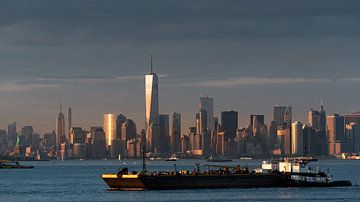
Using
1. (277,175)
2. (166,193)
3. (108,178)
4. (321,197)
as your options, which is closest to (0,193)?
(108,178)

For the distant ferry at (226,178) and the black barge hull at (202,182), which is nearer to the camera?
the black barge hull at (202,182)

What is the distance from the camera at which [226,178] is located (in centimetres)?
17288

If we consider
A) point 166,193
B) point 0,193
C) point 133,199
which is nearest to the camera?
point 133,199

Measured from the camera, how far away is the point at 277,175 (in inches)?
6895

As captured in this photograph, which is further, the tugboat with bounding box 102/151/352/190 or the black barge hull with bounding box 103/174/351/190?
the tugboat with bounding box 102/151/352/190

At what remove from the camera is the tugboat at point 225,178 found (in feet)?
556

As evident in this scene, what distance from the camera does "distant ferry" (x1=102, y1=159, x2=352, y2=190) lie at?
169375mm

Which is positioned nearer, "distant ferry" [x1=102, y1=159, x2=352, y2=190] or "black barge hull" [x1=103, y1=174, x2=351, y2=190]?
"black barge hull" [x1=103, y1=174, x2=351, y2=190]

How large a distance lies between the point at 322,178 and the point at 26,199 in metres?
53.0

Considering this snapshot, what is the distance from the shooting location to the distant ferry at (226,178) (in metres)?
169

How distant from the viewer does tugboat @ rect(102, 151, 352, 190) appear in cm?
16938

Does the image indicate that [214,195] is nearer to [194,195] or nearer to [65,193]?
[194,195]

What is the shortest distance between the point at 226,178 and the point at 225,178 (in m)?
0.21

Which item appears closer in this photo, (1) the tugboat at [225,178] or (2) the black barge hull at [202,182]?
(2) the black barge hull at [202,182]
